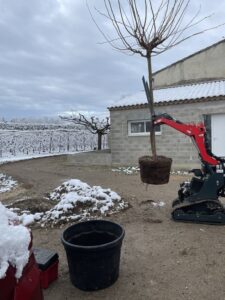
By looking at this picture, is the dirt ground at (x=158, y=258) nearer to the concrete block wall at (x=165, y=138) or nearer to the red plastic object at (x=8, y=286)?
the red plastic object at (x=8, y=286)

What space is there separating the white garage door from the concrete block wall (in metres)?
0.32

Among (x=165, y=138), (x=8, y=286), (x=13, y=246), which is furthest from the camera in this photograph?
(x=165, y=138)

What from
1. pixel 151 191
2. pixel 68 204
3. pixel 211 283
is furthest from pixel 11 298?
pixel 151 191

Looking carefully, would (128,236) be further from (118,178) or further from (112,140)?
(112,140)

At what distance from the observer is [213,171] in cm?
582

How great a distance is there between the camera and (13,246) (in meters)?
2.55

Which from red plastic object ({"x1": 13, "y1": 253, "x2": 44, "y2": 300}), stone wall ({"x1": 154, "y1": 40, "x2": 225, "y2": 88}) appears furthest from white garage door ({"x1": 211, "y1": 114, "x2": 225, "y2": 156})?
red plastic object ({"x1": 13, "y1": 253, "x2": 44, "y2": 300})

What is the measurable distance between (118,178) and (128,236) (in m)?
6.24

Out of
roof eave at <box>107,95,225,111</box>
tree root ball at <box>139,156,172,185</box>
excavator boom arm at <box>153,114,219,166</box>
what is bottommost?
tree root ball at <box>139,156,172,185</box>

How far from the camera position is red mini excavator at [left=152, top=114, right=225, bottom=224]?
5664 millimetres

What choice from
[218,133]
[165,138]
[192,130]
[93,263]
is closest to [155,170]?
[192,130]

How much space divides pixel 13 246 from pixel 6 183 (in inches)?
355

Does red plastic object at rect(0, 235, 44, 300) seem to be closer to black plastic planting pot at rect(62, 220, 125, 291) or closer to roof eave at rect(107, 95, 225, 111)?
black plastic planting pot at rect(62, 220, 125, 291)

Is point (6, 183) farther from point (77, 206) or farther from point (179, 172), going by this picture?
point (179, 172)
